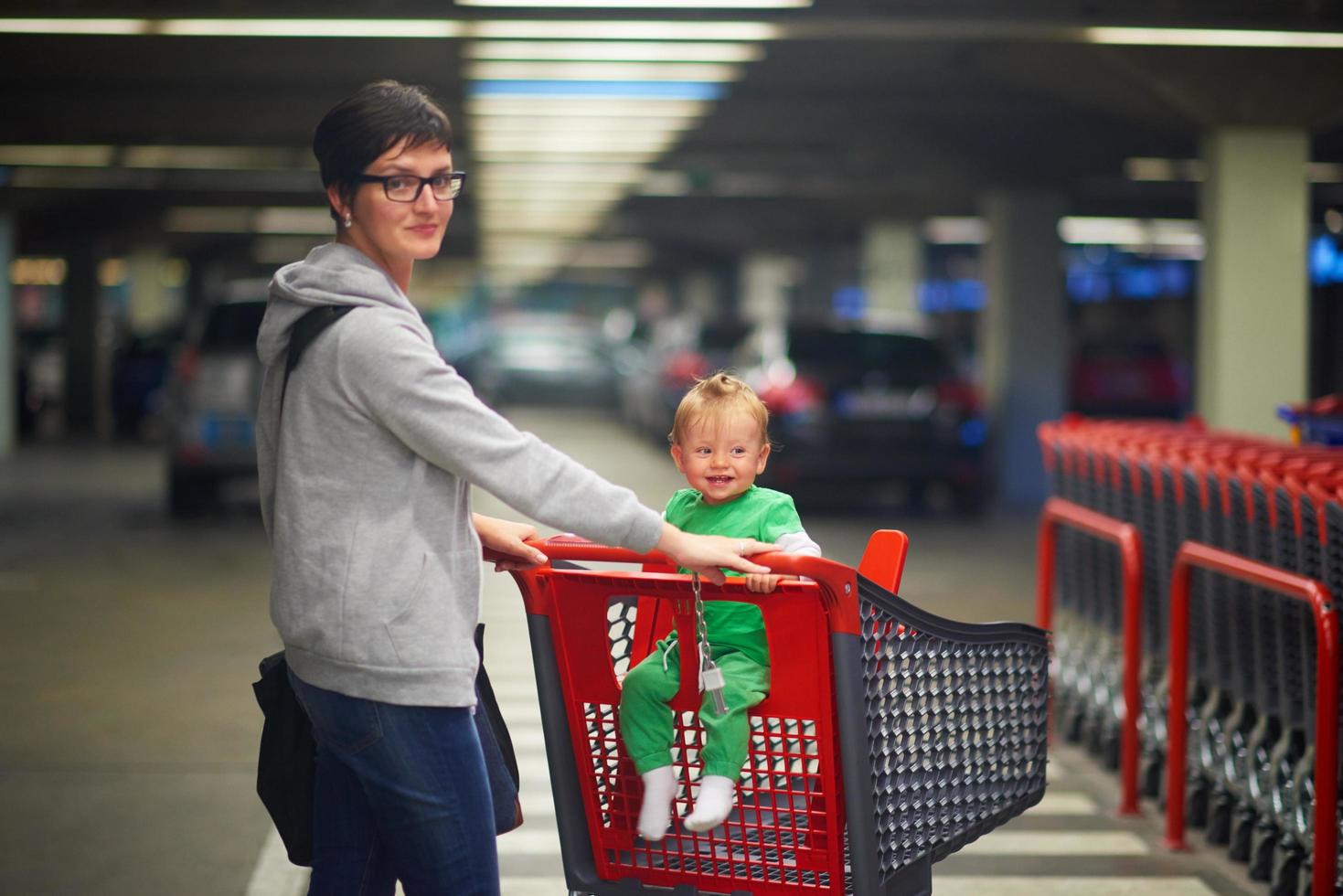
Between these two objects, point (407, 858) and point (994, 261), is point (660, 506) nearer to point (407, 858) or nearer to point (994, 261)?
point (994, 261)

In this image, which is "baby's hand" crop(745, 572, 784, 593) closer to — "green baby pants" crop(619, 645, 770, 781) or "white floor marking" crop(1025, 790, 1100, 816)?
"green baby pants" crop(619, 645, 770, 781)

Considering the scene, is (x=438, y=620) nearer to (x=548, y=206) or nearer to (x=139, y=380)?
(x=548, y=206)

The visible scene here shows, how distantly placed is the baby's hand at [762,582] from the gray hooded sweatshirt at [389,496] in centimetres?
22

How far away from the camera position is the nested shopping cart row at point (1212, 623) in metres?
4.77

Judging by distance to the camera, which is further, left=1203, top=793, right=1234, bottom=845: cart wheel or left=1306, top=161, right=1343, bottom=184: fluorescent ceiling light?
left=1306, top=161, right=1343, bottom=184: fluorescent ceiling light

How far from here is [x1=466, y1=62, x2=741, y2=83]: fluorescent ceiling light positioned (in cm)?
1335

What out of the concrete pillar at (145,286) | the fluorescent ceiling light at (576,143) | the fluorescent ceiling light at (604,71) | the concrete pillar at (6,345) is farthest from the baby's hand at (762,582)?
the concrete pillar at (145,286)

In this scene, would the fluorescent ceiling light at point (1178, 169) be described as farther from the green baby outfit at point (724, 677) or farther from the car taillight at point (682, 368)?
the green baby outfit at point (724, 677)

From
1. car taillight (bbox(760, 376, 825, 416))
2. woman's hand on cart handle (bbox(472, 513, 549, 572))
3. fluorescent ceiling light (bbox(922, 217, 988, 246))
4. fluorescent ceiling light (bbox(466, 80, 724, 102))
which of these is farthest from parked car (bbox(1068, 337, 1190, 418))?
woman's hand on cart handle (bbox(472, 513, 549, 572))

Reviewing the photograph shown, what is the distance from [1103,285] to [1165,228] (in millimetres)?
10309

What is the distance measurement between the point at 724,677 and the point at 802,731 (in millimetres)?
169

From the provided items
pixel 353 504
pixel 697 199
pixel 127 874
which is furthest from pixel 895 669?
pixel 697 199

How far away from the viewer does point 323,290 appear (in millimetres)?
2695

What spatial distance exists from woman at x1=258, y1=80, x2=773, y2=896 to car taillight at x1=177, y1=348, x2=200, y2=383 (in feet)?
39.9
